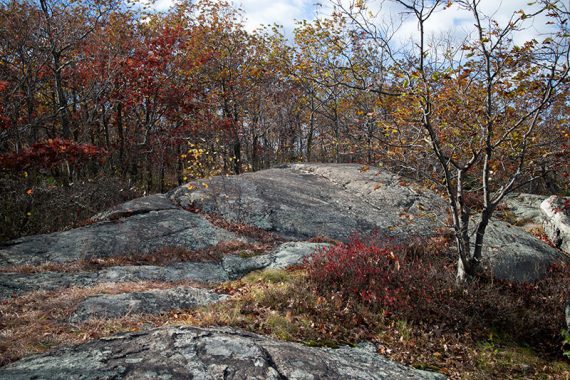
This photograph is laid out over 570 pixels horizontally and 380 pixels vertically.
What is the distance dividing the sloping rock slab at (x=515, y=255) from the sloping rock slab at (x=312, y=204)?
1.91m

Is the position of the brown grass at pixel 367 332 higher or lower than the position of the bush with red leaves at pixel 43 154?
lower

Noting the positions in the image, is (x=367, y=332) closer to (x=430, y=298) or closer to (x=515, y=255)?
(x=430, y=298)

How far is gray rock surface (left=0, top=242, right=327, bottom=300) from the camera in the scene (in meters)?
8.03

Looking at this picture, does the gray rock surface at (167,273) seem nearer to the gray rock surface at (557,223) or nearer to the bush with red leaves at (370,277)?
the bush with red leaves at (370,277)

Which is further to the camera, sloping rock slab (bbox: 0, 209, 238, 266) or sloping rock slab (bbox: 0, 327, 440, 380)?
sloping rock slab (bbox: 0, 209, 238, 266)

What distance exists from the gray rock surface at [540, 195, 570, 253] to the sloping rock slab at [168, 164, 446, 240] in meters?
4.16

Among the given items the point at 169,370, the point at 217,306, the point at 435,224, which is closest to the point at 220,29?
the point at 435,224

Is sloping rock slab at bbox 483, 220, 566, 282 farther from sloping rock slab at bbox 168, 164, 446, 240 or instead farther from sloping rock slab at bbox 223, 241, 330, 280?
sloping rock slab at bbox 223, 241, 330, 280

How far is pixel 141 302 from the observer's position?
6.91m

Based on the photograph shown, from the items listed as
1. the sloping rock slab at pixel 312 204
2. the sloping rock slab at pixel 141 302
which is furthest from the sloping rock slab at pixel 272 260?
the sloping rock slab at pixel 312 204

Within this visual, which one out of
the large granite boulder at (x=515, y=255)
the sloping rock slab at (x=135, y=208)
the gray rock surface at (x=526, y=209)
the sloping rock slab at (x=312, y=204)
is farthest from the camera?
the gray rock surface at (x=526, y=209)

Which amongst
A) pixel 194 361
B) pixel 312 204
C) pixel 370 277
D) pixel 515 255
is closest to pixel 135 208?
pixel 312 204

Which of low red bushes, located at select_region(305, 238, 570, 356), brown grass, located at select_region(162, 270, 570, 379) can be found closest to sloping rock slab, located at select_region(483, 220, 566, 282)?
low red bushes, located at select_region(305, 238, 570, 356)

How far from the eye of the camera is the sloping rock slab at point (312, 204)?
13.8m
